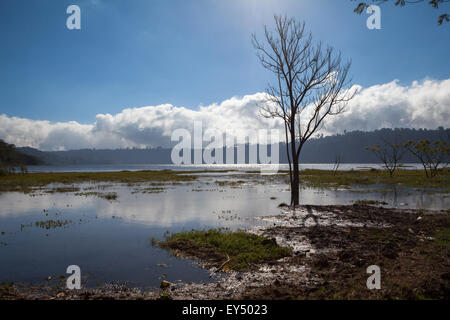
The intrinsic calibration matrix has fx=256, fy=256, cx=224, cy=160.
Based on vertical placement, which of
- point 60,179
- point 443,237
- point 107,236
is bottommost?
point 107,236

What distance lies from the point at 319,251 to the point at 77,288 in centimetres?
847

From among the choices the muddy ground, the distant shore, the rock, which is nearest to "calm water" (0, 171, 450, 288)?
the rock

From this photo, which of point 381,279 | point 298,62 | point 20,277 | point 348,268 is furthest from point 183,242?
point 298,62

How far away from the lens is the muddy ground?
641cm

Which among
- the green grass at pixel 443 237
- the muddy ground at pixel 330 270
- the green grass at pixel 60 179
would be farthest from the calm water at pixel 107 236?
the green grass at pixel 60 179

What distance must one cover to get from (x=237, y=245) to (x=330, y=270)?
12.8 feet

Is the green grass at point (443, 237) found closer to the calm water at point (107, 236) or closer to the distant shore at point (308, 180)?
the calm water at point (107, 236)

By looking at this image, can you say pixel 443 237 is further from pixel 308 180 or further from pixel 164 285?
pixel 308 180

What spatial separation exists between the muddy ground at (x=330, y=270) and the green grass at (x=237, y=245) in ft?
1.28

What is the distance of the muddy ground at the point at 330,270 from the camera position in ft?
21.0

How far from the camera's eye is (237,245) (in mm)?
10781

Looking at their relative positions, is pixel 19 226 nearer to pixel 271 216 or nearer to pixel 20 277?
pixel 20 277

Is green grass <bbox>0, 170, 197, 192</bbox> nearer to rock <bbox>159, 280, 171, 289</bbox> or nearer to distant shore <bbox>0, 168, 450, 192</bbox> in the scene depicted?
distant shore <bbox>0, 168, 450, 192</bbox>

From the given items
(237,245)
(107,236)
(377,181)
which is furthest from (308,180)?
(107,236)
